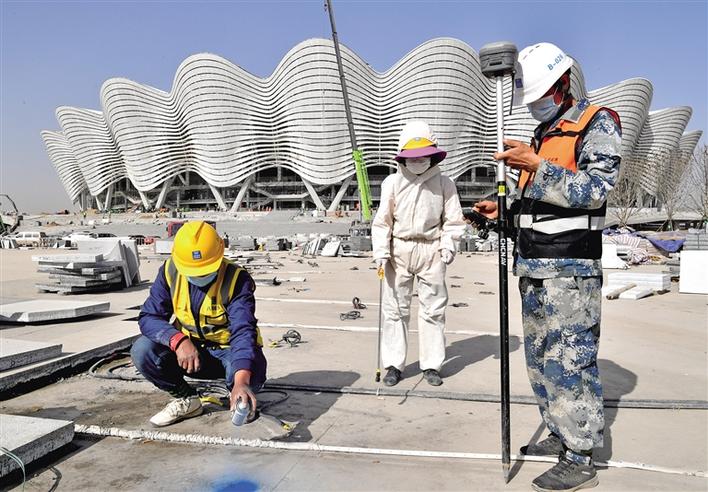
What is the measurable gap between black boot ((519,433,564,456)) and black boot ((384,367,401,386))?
1373 millimetres

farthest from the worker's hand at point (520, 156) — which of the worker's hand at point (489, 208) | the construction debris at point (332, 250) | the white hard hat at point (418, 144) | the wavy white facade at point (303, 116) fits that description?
the wavy white facade at point (303, 116)

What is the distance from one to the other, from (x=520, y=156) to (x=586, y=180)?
307 millimetres

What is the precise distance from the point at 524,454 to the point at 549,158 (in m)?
1.51

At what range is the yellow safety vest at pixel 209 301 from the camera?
9.91 feet

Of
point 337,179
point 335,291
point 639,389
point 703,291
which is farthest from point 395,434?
point 337,179

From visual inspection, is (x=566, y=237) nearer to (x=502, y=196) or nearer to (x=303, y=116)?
(x=502, y=196)

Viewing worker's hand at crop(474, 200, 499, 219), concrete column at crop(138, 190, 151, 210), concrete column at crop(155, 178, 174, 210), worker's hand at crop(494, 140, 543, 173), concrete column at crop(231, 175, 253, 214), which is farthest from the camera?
concrete column at crop(138, 190, 151, 210)

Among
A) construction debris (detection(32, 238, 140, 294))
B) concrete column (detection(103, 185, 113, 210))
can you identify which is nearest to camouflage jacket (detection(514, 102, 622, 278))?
construction debris (detection(32, 238, 140, 294))

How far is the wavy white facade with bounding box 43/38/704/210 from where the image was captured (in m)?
68.2

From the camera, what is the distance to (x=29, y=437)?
8.12 feet

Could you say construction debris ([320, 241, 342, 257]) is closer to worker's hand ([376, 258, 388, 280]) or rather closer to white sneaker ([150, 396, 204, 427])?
worker's hand ([376, 258, 388, 280])

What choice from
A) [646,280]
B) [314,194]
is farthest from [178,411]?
[314,194]

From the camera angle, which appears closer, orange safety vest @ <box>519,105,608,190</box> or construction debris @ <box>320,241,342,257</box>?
orange safety vest @ <box>519,105,608,190</box>

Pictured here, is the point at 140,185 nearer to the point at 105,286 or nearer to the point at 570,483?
the point at 105,286
